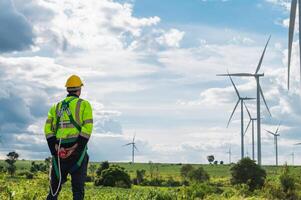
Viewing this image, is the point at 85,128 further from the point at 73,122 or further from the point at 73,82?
the point at 73,82

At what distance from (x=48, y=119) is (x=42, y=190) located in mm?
5682

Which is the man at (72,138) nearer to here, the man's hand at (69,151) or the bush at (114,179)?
the man's hand at (69,151)

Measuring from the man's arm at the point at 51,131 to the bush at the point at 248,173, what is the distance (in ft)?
172

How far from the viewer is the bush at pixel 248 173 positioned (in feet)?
211

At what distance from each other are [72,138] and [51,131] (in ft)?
2.12

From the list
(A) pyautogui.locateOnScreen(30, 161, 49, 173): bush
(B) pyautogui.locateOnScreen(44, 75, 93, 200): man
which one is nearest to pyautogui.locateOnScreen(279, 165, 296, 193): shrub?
(A) pyautogui.locateOnScreen(30, 161, 49, 173): bush

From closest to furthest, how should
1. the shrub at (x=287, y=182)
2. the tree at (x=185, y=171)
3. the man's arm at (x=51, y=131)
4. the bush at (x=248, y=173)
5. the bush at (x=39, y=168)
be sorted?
1. the man's arm at (x=51, y=131)
2. the bush at (x=39, y=168)
3. the shrub at (x=287, y=182)
4. the bush at (x=248, y=173)
5. the tree at (x=185, y=171)

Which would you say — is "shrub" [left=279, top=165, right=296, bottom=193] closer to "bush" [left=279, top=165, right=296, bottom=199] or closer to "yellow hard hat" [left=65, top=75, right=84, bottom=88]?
"bush" [left=279, top=165, right=296, bottom=199]

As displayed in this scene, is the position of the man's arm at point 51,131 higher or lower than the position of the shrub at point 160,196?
higher

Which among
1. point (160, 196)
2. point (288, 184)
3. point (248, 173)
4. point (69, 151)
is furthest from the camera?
point (248, 173)

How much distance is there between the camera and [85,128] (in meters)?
12.0

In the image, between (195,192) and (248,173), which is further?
(248,173)

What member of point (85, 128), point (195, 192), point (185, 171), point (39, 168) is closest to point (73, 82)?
point (85, 128)

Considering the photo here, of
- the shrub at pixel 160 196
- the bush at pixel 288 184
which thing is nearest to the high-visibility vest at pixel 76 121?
the shrub at pixel 160 196
